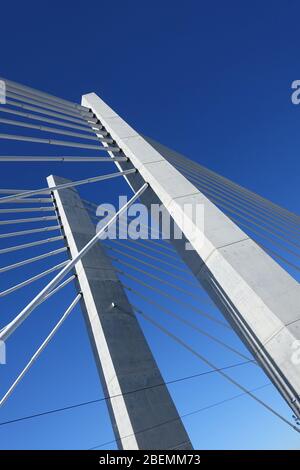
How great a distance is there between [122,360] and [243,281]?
13.1 ft

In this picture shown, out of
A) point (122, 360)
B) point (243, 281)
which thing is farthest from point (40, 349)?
point (243, 281)

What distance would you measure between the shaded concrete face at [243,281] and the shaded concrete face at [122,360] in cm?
288

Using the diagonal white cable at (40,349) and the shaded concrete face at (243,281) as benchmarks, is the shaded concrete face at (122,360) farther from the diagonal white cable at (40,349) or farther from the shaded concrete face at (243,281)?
the shaded concrete face at (243,281)

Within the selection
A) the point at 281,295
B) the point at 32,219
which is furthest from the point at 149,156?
the point at 281,295

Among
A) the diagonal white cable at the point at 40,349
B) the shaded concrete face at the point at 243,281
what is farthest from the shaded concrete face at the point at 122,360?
the shaded concrete face at the point at 243,281

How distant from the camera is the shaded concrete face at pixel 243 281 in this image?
13.4ft

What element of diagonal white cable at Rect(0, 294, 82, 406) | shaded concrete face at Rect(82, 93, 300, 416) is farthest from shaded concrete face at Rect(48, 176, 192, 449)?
shaded concrete face at Rect(82, 93, 300, 416)

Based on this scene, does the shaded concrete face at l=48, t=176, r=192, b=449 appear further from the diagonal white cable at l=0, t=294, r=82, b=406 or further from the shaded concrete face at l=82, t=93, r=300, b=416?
the shaded concrete face at l=82, t=93, r=300, b=416

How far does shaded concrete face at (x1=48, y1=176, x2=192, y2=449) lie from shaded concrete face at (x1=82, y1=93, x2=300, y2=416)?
2.88m

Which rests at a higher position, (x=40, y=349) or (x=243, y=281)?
(x=40, y=349)

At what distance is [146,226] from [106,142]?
107 inches

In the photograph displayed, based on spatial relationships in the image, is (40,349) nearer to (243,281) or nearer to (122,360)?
(122,360)

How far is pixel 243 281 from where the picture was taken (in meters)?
4.52

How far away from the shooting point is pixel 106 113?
29.9 ft
